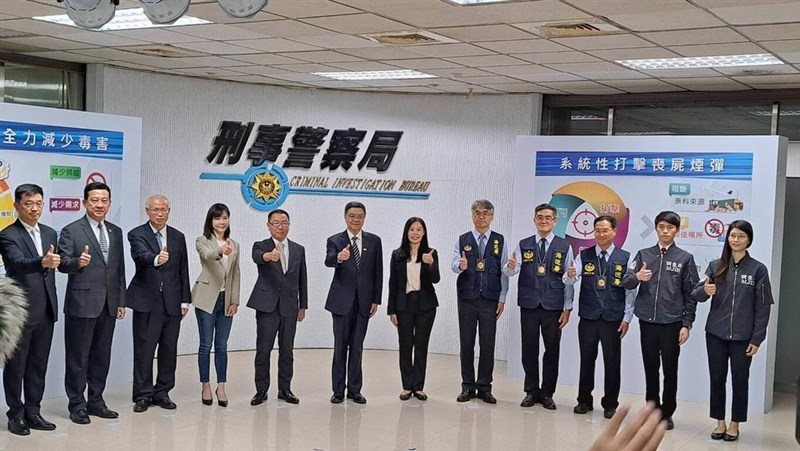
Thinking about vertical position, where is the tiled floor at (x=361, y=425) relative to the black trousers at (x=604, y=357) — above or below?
below

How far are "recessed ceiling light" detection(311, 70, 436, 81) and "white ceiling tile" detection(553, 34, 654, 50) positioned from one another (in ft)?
7.42

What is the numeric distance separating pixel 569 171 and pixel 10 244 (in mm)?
5018

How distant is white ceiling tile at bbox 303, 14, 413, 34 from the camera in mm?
6395

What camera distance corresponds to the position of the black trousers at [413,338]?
792cm

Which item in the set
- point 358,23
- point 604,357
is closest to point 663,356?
point 604,357

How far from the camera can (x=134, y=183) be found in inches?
312

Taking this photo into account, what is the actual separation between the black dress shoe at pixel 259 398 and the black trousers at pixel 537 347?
2.24 metres

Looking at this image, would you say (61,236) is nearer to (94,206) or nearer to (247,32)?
(94,206)

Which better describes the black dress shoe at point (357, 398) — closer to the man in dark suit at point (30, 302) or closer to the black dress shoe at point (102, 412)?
the black dress shoe at point (102, 412)

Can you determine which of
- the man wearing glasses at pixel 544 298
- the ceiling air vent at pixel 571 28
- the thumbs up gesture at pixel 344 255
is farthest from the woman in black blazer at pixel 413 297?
the ceiling air vent at pixel 571 28

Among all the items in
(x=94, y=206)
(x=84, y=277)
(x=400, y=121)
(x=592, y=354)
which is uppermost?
(x=400, y=121)

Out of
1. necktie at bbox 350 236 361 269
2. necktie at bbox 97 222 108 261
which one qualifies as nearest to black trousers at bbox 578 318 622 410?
necktie at bbox 350 236 361 269

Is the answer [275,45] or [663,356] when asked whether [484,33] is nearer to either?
[275,45]

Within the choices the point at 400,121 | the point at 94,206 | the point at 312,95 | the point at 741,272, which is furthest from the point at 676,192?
the point at 94,206
